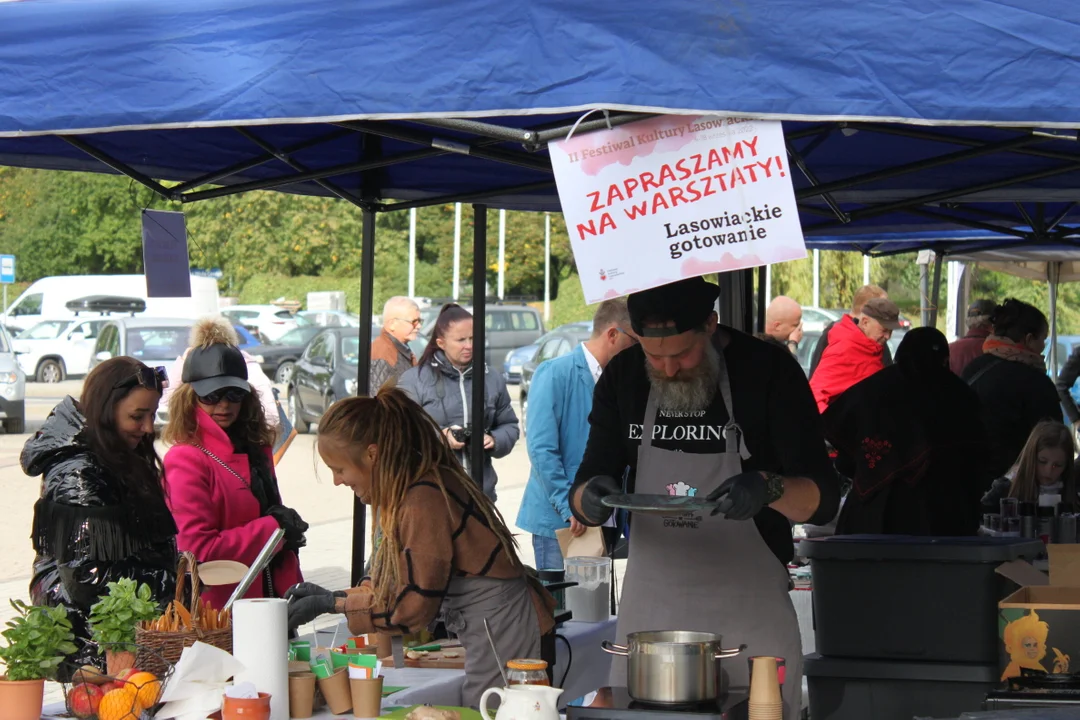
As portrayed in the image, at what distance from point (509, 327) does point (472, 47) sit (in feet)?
79.0

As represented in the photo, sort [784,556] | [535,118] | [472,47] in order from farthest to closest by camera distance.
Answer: [535,118] < [784,556] < [472,47]

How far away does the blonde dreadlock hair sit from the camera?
9.68 feet

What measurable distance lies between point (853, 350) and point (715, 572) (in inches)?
199

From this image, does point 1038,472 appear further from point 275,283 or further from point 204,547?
point 275,283

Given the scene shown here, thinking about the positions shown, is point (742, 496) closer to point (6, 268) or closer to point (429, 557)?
point (429, 557)

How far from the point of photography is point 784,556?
3225 mm

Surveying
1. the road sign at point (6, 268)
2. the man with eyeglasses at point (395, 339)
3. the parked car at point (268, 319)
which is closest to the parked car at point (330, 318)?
the parked car at point (268, 319)

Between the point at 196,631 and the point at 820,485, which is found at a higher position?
the point at 820,485

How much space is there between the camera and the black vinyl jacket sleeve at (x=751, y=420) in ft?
10.1

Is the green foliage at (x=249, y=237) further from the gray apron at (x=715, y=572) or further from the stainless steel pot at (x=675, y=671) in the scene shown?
the stainless steel pot at (x=675, y=671)

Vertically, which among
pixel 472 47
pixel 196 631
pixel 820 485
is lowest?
pixel 196 631

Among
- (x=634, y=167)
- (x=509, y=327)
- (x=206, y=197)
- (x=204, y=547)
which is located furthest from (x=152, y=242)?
(x=509, y=327)

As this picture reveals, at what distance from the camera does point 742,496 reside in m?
2.80

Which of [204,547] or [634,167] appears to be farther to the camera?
[204,547]
